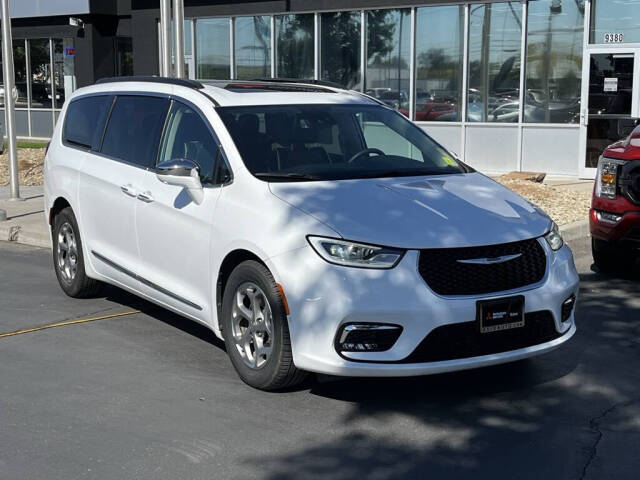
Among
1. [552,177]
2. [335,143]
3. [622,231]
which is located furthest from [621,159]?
[552,177]

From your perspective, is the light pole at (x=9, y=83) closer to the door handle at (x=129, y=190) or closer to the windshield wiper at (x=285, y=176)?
the door handle at (x=129, y=190)

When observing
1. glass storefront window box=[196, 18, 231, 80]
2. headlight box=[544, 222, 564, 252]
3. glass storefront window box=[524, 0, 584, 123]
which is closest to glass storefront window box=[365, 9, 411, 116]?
glass storefront window box=[524, 0, 584, 123]

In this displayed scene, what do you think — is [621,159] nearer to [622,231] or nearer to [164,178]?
[622,231]

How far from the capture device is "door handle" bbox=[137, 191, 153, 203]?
6.41 meters

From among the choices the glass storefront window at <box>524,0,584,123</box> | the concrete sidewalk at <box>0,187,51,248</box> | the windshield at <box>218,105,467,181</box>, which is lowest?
the concrete sidewalk at <box>0,187,51,248</box>

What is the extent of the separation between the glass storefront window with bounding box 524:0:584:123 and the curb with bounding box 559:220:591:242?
5.85m

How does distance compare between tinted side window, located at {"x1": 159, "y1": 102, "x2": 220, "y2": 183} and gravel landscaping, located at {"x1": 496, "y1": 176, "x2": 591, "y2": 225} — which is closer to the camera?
tinted side window, located at {"x1": 159, "y1": 102, "x2": 220, "y2": 183}

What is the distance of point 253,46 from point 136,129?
45.7 feet

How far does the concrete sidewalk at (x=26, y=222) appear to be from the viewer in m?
11.2

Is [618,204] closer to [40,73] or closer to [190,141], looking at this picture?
[190,141]

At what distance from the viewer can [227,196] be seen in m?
5.72

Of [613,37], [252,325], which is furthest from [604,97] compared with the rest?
[252,325]

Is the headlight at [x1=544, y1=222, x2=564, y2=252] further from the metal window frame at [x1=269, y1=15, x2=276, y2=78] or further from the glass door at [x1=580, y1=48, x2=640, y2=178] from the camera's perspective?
the metal window frame at [x1=269, y1=15, x2=276, y2=78]

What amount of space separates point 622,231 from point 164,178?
4286mm
